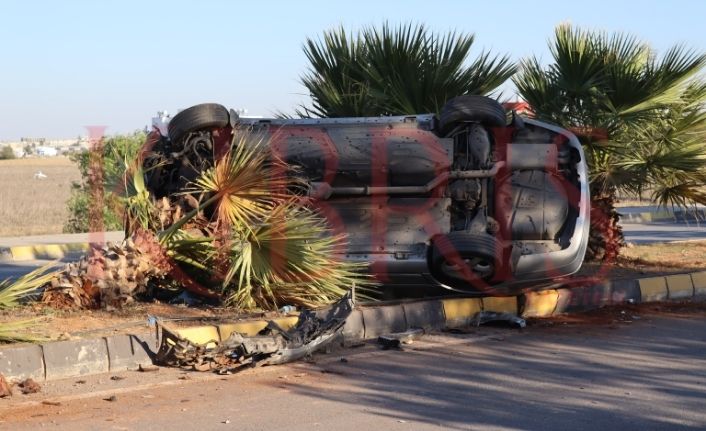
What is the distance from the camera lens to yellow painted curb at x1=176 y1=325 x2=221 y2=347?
812cm

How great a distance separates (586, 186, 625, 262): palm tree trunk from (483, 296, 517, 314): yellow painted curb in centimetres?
365

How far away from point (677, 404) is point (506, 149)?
13.5ft

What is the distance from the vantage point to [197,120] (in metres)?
10.2

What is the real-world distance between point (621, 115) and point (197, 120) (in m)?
5.51

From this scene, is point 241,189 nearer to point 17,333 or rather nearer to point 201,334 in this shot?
point 201,334

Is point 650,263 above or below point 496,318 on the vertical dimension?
above

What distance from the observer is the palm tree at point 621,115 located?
13430mm

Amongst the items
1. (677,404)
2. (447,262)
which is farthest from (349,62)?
(677,404)

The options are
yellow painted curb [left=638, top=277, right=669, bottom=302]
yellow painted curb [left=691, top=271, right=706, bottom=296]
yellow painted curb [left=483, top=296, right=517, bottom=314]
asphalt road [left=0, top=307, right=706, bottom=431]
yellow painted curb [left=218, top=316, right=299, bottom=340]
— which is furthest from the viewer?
yellow painted curb [left=691, top=271, right=706, bottom=296]

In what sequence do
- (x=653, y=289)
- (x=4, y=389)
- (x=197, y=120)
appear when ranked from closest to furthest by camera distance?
(x=4, y=389) → (x=197, y=120) → (x=653, y=289)

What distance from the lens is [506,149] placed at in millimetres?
10633

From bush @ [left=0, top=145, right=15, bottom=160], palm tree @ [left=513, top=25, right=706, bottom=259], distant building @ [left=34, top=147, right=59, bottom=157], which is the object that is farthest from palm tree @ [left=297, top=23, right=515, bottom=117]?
distant building @ [left=34, top=147, right=59, bottom=157]

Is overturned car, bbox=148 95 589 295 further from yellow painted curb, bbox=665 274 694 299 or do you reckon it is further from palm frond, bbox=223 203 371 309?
yellow painted curb, bbox=665 274 694 299

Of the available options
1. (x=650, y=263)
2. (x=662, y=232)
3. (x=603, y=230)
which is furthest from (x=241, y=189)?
(x=662, y=232)
